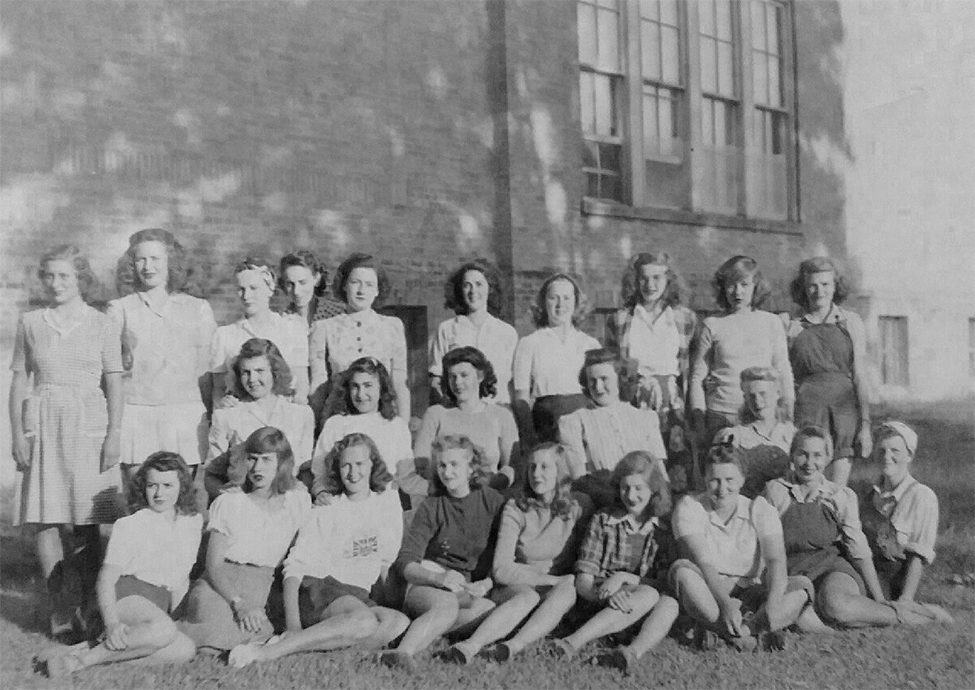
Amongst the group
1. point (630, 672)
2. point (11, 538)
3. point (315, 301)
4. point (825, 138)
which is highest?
point (825, 138)

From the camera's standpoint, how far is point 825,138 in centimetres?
710

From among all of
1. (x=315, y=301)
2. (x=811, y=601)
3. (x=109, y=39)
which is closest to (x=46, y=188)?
(x=109, y=39)

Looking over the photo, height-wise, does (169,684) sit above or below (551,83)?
below

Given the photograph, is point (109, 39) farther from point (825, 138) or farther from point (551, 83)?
point (825, 138)

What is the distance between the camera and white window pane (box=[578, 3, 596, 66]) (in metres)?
6.91

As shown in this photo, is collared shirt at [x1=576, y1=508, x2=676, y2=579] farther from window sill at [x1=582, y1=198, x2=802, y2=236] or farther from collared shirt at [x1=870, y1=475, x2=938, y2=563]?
window sill at [x1=582, y1=198, x2=802, y2=236]

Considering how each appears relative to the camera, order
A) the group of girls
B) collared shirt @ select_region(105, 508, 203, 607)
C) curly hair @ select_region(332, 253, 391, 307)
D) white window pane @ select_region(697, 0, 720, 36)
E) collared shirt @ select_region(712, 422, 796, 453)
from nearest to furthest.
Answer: collared shirt @ select_region(105, 508, 203, 607)
the group of girls
collared shirt @ select_region(712, 422, 796, 453)
curly hair @ select_region(332, 253, 391, 307)
white window pane @ select_region(697, 0, 720, 36)

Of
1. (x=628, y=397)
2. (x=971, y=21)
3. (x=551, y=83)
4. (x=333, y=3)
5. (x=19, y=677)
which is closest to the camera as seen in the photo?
(x=19, y=677)

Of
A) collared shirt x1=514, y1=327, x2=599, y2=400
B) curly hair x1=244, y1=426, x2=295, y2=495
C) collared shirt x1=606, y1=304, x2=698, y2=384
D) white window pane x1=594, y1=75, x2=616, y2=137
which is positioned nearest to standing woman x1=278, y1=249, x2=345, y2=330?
curly hair x1=244, y1=426, x2=295, y2=495

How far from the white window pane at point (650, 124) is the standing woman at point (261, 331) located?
341 centimetres

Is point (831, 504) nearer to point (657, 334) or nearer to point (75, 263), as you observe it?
point (657, 334)

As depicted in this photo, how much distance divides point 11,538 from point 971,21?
16.7 ft

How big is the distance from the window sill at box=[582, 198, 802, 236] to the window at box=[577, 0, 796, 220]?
6cm

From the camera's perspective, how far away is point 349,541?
3.99 metres
